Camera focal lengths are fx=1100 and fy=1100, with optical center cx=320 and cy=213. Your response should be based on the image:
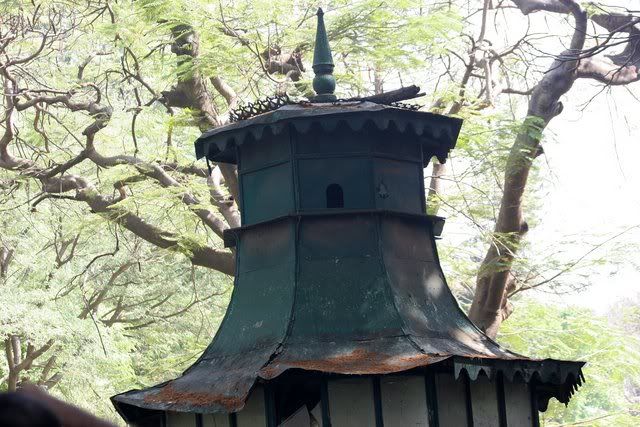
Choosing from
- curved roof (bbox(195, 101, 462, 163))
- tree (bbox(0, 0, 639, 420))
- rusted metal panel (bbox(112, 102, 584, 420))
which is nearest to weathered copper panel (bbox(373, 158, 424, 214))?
rusted metal panel (bbox(112, 102, 584, 420))

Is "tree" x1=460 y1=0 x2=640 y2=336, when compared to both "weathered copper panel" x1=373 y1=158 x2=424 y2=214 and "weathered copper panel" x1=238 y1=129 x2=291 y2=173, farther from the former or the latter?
"weathered copper panel" x1=238 y1=129 x2=291 y2=173

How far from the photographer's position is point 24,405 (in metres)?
0.94

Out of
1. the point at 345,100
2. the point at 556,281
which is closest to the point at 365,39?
the point at 556,281

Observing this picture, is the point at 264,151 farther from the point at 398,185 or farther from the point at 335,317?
the point at 335,317

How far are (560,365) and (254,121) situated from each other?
88.5 inches

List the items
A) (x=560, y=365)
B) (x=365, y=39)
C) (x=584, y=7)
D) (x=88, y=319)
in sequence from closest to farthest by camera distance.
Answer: (x=560, y=365), (x=584, y=7), (x=365, y=39), (x=88, y=319)

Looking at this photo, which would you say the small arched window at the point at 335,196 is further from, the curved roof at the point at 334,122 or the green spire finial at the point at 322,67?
the green spire finial at the point at 322,67

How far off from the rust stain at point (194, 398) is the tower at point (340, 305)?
1 centimetres

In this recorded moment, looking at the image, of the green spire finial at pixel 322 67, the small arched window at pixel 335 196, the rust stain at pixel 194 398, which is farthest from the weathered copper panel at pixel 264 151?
the rust stain at pixel 194 398

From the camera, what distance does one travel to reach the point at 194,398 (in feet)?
19.8

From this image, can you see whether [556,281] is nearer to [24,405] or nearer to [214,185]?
[214,185]

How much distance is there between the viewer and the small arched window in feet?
21.4

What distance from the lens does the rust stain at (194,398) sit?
18.7 ft

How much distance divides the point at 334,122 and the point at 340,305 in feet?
3.43
